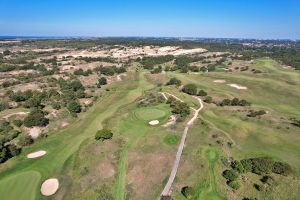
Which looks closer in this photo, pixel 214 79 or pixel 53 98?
pixel 53 98

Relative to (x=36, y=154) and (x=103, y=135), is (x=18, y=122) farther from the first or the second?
(x=103, y=135)

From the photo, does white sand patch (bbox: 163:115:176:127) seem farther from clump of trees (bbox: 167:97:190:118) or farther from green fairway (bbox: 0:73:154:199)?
green fairway (bbox: 0:73:154:199)

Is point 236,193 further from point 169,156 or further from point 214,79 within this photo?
point 214,79

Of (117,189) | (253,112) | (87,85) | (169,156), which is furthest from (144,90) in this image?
(117,189)

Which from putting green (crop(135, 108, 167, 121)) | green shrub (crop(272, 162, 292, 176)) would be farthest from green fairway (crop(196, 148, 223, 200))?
putting green (crop(135, 108, 167, 121))

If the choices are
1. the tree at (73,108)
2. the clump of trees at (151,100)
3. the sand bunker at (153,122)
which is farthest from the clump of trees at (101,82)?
the sand bunker at (153,122)

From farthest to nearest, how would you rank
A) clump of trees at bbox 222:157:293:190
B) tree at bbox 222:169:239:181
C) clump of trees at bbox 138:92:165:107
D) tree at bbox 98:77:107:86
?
tree at bbox 98:77:107:86 → clump of trees at bbox 138:92:165:107 → clump of trees at bbox 222:157:293:190 → tree at bbox 222:169:239:181

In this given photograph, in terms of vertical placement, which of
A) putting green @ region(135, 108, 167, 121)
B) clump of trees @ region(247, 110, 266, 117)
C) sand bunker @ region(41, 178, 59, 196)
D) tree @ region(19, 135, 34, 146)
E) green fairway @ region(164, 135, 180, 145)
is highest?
clump of trees @ region(247, 110, 266, 117)
